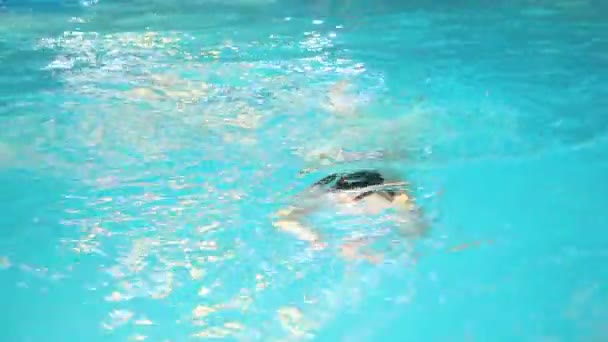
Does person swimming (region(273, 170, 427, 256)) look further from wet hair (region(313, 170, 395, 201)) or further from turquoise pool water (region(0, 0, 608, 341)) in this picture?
turquoise pool water (region(0, 0, 608, 341))

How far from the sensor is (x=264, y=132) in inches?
446

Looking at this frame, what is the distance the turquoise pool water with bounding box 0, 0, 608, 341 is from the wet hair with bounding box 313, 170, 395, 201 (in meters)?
0.37

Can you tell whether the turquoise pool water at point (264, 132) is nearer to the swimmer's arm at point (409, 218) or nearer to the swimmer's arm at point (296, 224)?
the swimmer's arm at point (296, 224)

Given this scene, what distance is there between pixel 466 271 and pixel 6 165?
74.9 ft

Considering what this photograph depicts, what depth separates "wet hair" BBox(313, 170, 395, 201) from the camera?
1302cm

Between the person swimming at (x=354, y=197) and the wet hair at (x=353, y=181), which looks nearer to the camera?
the wet hair at (x=353, y=181)

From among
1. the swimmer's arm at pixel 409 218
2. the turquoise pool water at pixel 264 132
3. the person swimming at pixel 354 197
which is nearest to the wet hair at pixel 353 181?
the person swimming at pixel 354 197

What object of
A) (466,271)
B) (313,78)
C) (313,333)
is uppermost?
(313,78)

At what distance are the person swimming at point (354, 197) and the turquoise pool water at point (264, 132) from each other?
0.45 metres

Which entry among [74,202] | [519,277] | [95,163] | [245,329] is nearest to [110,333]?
[245,329]

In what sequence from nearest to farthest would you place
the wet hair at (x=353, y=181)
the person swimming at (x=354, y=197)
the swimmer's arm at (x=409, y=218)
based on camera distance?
the wet hair at (x=353, y=181)
the person swimming at (x=354, y=197)
the swimmer's arm at (x=409, y=218)

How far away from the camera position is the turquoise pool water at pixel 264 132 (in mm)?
8414

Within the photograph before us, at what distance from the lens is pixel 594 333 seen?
38031 mm

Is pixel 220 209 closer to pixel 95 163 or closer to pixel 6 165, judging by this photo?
pixel 95 163
